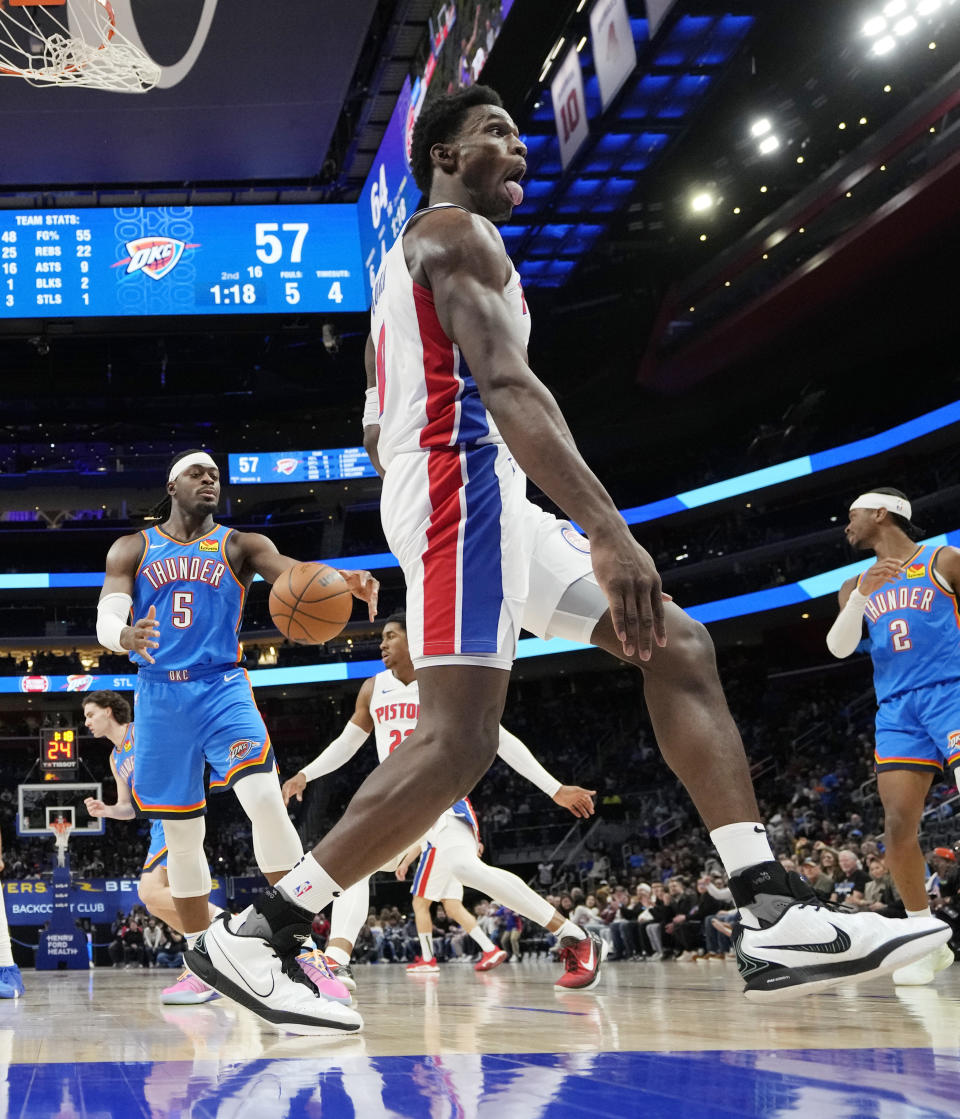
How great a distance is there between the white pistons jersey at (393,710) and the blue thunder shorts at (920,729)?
2.73 meters

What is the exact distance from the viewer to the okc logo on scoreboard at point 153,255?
1773 centimetres

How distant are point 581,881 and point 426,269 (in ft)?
65.3

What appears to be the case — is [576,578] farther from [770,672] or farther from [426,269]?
[770,672]

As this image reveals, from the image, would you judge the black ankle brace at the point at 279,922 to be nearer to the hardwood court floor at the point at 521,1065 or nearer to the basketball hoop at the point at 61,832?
the hardwood court floor at the point at 521,1065

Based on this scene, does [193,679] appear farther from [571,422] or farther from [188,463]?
[571,422]

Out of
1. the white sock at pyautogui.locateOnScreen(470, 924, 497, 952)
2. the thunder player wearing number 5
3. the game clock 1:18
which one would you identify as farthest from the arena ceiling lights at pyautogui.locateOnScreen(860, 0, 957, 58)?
the thunder player wearing number 5

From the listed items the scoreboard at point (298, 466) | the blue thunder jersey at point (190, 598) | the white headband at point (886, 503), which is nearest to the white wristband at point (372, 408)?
the blue thunder jersey at point (190, 598)

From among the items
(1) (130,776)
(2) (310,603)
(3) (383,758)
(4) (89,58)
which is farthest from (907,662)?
(4) (89,58)

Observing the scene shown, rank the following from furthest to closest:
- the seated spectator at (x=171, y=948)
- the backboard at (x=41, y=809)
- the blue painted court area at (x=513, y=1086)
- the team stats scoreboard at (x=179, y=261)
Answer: the seated spectator at (x=171, y=948), the team stats scoreboard at (x=179, y=261), the backboard at (x=41, y=809), the blue painted court area at (x=513, y=1086)

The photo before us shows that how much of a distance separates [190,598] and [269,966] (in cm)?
242

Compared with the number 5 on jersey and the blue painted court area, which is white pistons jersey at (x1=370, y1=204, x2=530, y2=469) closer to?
the blue painted court area

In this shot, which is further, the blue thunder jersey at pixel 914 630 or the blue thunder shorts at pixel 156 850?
the blue thunder shorts at pixel 156 850

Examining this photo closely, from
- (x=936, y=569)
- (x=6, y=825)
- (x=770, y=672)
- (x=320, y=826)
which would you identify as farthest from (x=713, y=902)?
(x=6, y=825)

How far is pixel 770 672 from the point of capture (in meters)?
27.6
